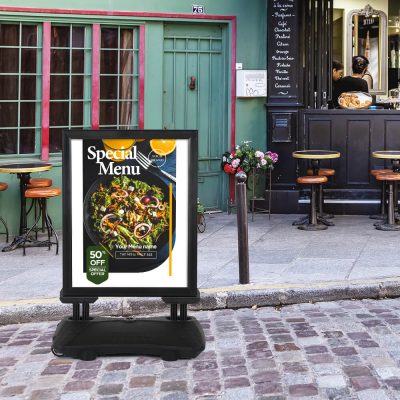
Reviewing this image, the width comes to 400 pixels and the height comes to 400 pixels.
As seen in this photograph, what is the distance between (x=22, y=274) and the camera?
730 cm

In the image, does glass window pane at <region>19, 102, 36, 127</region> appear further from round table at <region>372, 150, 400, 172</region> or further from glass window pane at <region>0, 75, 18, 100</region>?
round table at <region>372, 150, 400, 172</region>

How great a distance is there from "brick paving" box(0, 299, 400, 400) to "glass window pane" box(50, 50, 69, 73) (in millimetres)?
4788

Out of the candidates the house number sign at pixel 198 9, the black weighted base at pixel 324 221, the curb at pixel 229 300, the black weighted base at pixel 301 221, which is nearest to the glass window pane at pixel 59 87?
the house number sign at pixel 198 9

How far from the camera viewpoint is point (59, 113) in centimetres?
983

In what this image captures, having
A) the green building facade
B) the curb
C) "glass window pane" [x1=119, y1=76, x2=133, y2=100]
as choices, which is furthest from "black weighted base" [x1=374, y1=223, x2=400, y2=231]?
"glass window pane" [x1=119, y1=76, x2=133, y2=100]

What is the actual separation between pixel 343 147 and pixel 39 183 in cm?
465

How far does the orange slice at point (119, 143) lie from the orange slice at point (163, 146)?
0.50ft

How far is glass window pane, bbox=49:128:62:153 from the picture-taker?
9.79 meters

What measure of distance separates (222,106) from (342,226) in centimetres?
255

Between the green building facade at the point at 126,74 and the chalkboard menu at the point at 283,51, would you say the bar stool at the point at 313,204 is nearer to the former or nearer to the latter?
the green building facade at the point at 126,74

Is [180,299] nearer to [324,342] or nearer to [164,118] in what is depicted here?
[324,342]

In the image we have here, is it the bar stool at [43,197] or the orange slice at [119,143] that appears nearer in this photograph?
the orange slice at [119,143]

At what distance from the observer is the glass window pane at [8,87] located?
31.2 feet

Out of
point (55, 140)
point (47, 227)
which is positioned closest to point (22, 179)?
point (47, 227)
